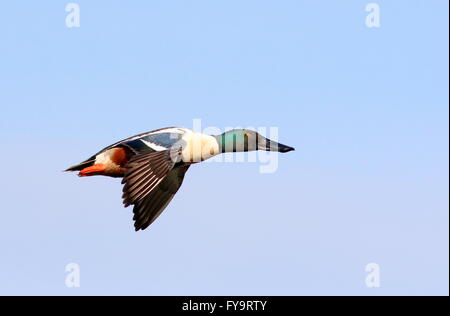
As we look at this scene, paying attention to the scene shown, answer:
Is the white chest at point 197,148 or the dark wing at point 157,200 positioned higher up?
the white chest at point 197,148

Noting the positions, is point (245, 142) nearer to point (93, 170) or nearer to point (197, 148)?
point (197, 148)

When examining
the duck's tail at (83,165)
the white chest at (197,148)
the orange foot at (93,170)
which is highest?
the white chest at (197,148)

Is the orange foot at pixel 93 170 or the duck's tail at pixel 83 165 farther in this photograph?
the duck's tail at pixel 83 165

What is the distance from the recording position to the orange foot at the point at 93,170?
1135 centimetres

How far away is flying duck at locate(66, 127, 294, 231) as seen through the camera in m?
10.6

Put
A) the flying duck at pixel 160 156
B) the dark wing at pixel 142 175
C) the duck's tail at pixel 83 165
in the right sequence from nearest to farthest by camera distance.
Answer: the dark wing at pixel 142 175 < the flying duck at pixel 160 156 < the duck's tail at pixel 83 165

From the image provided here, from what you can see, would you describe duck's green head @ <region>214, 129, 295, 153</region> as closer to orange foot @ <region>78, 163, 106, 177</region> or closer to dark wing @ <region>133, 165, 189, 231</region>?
dark wing @ <region>133, 165, 189, 231</region>

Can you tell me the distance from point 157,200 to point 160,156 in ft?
3.65

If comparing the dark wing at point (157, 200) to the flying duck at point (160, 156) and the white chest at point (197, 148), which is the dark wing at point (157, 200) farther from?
the white chest at point (197, 148)

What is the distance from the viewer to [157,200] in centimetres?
1172

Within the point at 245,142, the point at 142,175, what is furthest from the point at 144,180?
the point at 245,142

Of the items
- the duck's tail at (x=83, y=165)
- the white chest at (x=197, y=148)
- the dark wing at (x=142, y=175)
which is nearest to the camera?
the dark wing at (x=142, y=175)

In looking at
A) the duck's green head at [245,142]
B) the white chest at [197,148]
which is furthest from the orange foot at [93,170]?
the duck's green head at [245,142]

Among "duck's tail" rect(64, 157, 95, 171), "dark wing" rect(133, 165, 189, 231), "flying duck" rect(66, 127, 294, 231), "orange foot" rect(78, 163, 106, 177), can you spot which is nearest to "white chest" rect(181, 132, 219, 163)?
"flying duck" rect(66, 127, 294, 231)
